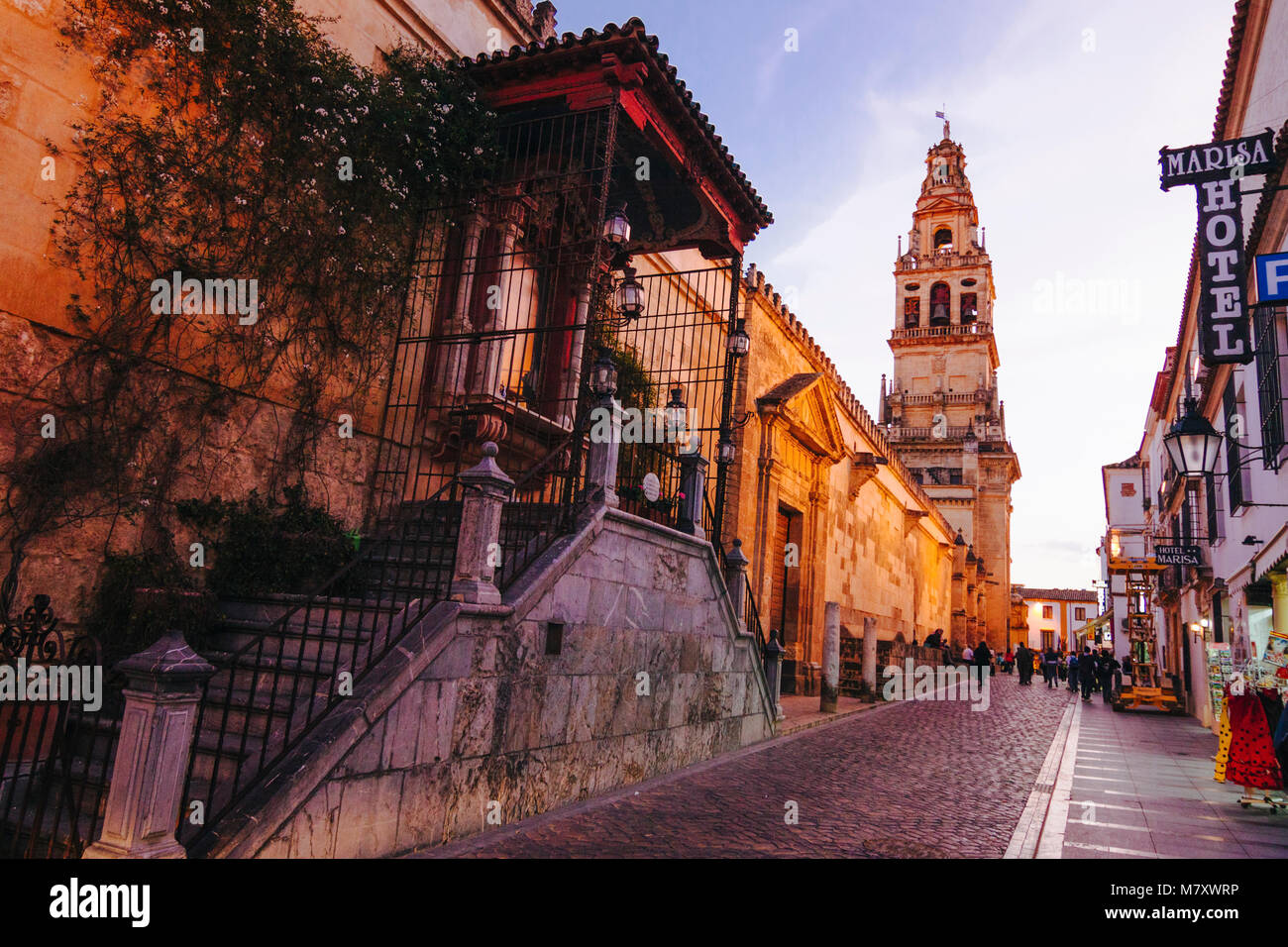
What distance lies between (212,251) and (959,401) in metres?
42.0

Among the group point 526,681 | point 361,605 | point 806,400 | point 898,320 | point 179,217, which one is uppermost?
point 898,320

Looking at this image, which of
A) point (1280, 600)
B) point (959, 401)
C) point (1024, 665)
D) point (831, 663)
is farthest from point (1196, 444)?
point (959, 401)

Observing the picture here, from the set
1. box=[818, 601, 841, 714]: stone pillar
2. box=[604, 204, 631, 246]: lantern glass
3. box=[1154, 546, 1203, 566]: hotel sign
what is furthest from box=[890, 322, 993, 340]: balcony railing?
box=[604, 204, 631, 246]: lantern glass

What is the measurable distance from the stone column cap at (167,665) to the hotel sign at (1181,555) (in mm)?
17896

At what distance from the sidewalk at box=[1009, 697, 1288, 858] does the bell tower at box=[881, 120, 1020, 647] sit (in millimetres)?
31717

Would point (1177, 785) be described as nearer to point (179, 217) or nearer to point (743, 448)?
point (743, 448)

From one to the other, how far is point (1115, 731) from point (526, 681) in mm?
13395

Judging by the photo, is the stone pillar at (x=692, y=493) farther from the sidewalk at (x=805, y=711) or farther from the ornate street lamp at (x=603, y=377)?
the sidewalk at (x=805, y=711)

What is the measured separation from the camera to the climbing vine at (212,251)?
17.4 ft

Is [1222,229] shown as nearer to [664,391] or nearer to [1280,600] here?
[1280,600]

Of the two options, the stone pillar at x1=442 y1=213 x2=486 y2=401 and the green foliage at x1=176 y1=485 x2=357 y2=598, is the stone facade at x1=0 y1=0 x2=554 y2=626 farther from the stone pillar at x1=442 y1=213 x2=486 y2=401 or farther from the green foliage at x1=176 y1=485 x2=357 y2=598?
the stone pillar at x1=442 y1=213 x2=486 y2=401

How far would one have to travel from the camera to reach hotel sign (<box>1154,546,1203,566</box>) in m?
15.8

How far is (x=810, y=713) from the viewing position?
41.9 feet
